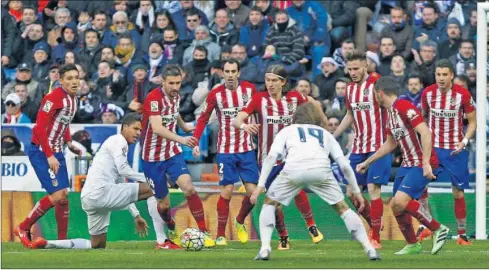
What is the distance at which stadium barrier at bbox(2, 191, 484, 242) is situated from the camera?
66.7 ft

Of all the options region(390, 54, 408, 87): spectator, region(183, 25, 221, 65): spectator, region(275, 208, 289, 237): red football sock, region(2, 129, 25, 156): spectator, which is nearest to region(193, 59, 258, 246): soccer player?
region(275, 208, 289, 237): red football sock

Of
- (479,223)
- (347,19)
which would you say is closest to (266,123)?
(479,223)

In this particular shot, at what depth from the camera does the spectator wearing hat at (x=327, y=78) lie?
23.6 m

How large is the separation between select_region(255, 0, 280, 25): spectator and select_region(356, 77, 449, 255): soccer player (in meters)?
9.36

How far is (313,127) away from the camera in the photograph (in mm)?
14211

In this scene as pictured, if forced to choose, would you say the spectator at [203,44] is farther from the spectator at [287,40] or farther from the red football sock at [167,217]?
the red football sock at [167,217]

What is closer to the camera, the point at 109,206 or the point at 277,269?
the point at 277,269

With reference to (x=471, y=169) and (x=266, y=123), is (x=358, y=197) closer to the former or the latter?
(x=266, y=123)

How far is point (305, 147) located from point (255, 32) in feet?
36.0

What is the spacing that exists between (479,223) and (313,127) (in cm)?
591

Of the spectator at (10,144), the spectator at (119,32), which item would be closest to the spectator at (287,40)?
the spectator at (119,32)

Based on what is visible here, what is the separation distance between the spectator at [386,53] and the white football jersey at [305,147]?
9.61m

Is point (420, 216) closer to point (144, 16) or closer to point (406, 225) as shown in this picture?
point (406, 225)

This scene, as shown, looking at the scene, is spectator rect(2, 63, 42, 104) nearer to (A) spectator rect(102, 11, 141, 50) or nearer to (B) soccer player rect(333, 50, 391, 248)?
(A) spectator rect(102, 11, 141, 50)
